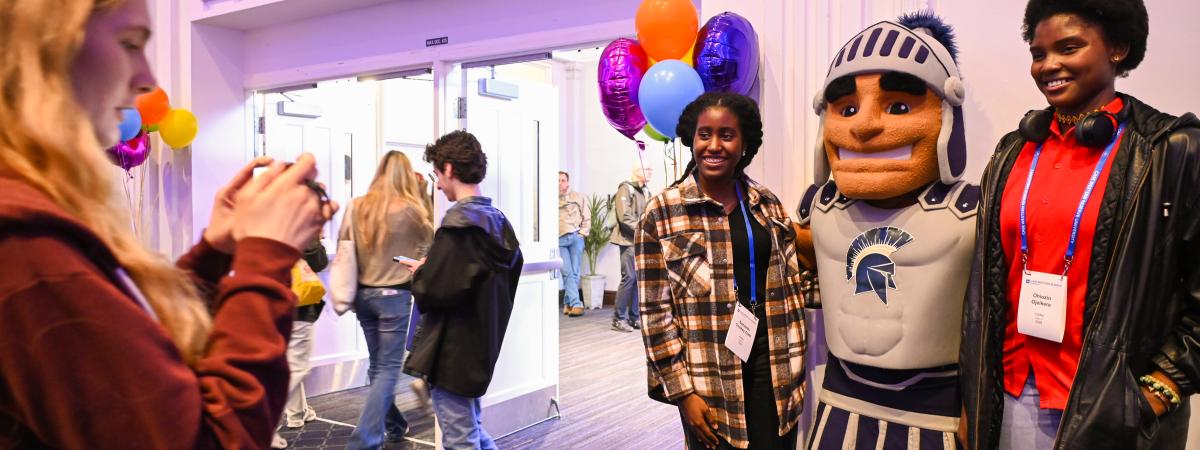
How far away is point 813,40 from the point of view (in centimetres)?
248

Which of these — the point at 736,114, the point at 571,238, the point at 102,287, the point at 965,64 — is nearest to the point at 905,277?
the point at 736,114

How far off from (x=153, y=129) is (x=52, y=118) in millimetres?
4511

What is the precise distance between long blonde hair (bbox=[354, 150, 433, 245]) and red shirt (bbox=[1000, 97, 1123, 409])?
9.00 ft

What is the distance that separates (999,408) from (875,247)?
18.0 inches

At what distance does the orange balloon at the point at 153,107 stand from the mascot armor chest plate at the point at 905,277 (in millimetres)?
4053

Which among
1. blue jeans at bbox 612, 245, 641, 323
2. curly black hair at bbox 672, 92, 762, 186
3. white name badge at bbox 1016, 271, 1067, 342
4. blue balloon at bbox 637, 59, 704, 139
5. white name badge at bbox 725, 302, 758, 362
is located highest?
blue balloon at bbox 637, 59, 704, 139

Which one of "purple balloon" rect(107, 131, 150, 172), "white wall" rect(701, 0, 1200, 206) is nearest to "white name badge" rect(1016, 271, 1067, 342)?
"white wall" rect(701, 0, 1200, 206)

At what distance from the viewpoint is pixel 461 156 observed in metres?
3.05

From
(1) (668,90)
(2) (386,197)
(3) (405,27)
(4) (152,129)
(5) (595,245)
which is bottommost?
(5) (595,245)

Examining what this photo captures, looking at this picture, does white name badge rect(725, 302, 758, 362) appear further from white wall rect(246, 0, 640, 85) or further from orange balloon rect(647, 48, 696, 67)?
white wall rect(246, 0, 640, 85)

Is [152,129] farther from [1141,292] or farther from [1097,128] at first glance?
[1141,292]

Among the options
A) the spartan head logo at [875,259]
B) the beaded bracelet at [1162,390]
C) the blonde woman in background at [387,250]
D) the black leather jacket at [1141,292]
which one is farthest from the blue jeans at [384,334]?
the beaded bracelet at [1162,390]

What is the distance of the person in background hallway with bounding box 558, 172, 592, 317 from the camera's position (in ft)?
27.4

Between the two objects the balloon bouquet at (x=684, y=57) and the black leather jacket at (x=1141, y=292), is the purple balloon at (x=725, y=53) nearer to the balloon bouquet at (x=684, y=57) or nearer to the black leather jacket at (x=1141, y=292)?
the balloon bouquet at (x=684, y=57)
